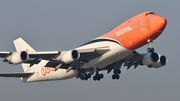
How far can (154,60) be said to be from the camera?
198ft

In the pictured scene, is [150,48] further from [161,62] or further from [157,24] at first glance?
[161,62]

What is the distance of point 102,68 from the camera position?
5962 centimetres

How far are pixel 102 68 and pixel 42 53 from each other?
6.92 meters

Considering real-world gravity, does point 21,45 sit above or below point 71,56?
above

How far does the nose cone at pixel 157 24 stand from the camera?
5372 cm

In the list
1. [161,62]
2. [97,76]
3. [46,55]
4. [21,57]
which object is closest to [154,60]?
[161,62]

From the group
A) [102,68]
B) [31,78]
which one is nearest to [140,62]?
[102,68]

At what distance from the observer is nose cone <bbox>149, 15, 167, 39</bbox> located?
53.7 m

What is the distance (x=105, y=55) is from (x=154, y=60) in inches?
292

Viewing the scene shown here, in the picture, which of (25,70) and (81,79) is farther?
(25,70)

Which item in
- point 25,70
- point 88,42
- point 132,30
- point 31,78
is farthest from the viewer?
point 25,70

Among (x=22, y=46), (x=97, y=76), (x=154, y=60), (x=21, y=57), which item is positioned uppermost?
(x=22, y=46)

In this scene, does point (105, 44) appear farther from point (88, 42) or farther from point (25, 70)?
point (25, 70)

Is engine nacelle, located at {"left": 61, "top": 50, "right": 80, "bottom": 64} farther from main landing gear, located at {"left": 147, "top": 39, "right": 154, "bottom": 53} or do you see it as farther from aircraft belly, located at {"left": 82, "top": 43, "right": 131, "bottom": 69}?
main landing gear, located at {"left": 147, "top": 39, "right": 154, "bottom": 53}
